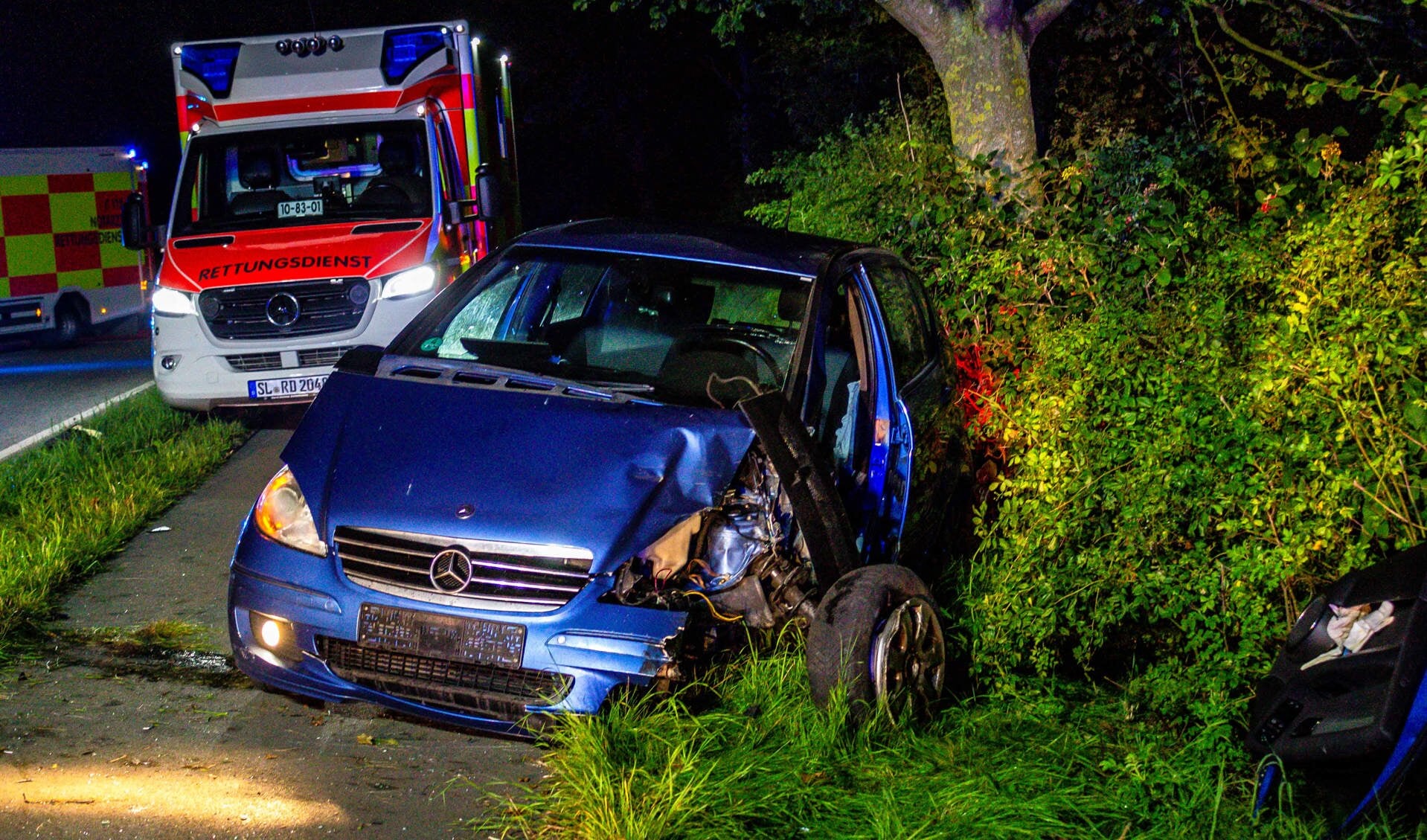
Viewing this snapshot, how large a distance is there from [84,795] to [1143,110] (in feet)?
47.8

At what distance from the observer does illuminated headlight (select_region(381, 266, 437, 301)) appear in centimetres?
922

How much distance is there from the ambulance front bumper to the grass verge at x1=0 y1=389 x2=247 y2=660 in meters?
0.32

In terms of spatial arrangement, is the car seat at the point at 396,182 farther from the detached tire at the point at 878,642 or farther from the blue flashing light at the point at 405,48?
the detached tire at the point at 878,642

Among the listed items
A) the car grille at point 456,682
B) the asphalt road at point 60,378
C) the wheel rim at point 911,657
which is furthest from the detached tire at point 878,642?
the asphalt road at point 60,378

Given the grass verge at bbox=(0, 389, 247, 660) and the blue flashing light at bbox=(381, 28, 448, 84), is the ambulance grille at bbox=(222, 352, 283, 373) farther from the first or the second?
the blue flashing light at bbox=(381, 28, 448, 84)

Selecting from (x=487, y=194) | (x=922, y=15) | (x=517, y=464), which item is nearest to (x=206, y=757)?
(x=517, y=464)

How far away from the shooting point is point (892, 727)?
13.7 ft

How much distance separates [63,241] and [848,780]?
15.3 meters

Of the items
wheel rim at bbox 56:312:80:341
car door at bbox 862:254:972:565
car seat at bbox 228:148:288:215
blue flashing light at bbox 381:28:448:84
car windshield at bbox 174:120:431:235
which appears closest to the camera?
car door at bbox 862:254:972:565

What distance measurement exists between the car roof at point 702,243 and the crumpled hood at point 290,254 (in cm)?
360

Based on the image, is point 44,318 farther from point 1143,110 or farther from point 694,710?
point 694,710

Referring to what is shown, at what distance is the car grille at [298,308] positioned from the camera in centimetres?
918

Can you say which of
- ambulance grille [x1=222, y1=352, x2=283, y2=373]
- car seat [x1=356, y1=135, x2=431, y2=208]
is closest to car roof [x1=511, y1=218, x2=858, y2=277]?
ambulance grille [x1=222, y1=352, x2=283, y2=373]

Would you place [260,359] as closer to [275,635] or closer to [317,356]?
[317,356]
